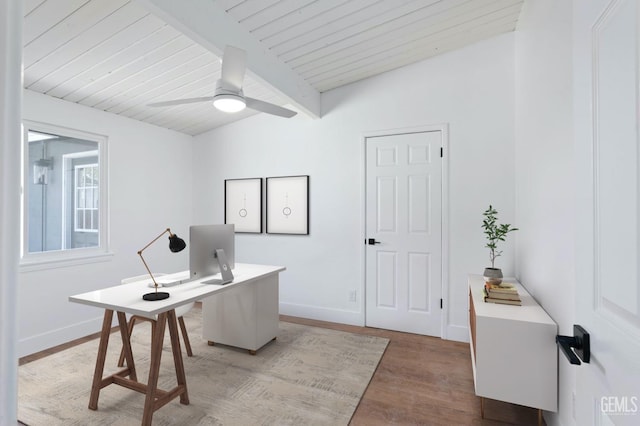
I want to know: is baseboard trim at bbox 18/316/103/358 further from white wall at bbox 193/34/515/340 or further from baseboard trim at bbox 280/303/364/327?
baseboard trim at bbox 280/303/364/327

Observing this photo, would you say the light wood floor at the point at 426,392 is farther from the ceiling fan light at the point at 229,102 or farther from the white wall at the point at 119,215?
the ceiling fan light at the point at 229,102

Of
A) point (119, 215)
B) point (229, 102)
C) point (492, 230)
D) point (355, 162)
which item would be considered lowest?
point (492, 230)

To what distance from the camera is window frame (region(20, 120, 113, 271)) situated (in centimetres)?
289

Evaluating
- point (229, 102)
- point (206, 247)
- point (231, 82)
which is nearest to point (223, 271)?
point (206, 247)

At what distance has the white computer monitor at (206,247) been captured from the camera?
7.91ft

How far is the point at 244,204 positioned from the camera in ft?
14.1

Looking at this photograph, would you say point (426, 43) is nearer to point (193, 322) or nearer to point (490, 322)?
point (490, 322)

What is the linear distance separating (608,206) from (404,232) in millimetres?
2768

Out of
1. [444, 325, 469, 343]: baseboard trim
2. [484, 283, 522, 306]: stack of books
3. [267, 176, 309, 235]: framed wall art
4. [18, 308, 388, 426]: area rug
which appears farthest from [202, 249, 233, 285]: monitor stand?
[444, 325, 469, 343]: baseboard trim

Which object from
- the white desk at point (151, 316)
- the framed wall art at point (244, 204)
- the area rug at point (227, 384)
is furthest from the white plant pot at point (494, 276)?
the framed wall art at point (244, 204)

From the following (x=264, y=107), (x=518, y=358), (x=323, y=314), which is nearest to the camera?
(x=518, y=358)

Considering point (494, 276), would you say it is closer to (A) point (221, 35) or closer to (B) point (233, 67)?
(B) point (233, 67)

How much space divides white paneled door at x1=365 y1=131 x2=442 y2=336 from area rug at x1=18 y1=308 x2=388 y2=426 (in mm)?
475

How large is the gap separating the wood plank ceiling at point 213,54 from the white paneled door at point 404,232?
937 mm
